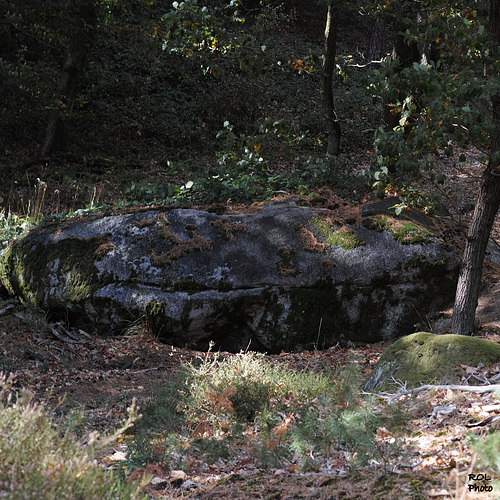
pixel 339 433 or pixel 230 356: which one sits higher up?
pixel 339 433

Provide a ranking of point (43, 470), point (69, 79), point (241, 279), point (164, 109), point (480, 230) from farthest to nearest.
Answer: point (164, 109) → point (69, 79) → point (241, 279) → point (480, 230) → point (43, 470)

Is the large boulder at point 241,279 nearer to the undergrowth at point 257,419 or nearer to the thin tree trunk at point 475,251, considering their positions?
the thin tree trunk at point 475,251

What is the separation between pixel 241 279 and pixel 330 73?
5.97 meters

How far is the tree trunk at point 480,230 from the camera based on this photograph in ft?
16.3

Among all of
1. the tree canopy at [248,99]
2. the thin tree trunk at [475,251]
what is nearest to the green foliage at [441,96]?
the tree canopy at [248,99]

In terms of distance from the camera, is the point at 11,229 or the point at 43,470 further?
the point at 11,229

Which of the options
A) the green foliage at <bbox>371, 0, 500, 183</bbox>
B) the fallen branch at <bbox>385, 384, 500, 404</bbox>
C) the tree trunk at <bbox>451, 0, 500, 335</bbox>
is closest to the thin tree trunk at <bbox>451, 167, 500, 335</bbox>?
the tree trunk at <bbox>451, 0, 500, 335</bbox>

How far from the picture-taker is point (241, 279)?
6.43 meters

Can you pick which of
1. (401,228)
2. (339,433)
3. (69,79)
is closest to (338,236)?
(401,228)

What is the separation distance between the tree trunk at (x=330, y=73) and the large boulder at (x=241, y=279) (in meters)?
4.67

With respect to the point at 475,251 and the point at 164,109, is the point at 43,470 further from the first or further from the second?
the point at 164,109

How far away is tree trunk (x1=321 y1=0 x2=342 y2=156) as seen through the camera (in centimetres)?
991

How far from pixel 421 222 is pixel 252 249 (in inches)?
102

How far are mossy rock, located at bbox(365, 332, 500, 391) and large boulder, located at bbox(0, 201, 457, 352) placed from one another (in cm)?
202
